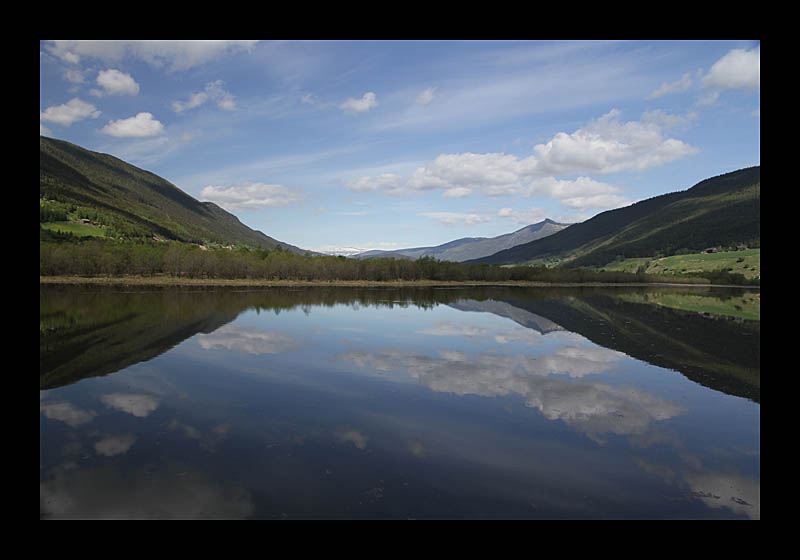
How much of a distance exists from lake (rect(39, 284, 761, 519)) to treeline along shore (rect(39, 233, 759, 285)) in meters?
82.1

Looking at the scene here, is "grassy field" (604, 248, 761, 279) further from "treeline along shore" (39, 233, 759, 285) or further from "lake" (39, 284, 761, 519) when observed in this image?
"lake" (39, 284, 761, 519)

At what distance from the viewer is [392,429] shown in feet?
42.0

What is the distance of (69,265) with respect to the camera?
9412 cm

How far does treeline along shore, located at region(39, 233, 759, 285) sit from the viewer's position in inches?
3853

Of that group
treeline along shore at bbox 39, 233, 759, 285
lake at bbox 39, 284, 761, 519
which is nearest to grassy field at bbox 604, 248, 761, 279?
treeline along shore at bbox 39, 233, 759, 285

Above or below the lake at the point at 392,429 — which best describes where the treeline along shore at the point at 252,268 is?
above

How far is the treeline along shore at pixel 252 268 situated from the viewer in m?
97.9

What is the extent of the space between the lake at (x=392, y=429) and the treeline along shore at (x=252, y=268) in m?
82.1

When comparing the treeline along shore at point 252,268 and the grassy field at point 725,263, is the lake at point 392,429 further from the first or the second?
the grassy field at point 725,263

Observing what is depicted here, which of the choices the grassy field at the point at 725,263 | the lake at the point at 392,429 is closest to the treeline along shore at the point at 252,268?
the grassy field at the point at 725,263
